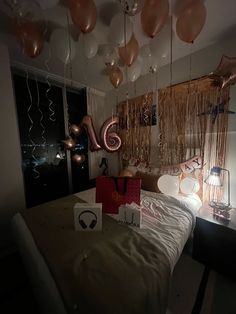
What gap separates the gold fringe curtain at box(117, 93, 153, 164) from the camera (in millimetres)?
2312

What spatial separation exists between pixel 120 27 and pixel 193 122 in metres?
1.26

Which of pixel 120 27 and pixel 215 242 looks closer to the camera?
pixel 120 27

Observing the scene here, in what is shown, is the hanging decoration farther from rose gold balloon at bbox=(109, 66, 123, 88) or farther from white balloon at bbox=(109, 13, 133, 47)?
rose gold balloon at bbox=(109, 66, 123, 88)

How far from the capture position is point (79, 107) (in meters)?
2.94

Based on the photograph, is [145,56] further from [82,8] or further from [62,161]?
[62,161]

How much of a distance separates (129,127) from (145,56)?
106cm

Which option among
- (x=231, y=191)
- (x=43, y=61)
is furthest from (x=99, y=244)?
(x=43, y=61)

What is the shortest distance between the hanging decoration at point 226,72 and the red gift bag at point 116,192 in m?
1.27

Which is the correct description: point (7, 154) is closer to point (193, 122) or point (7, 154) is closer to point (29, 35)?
point (29, 35)

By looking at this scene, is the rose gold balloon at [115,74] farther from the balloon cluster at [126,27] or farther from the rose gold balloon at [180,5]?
the rose gold balloon at [180,5]

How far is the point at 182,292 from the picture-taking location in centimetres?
126

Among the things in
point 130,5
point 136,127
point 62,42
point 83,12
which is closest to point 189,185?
point 136,127

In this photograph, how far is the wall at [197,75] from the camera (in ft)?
5.18

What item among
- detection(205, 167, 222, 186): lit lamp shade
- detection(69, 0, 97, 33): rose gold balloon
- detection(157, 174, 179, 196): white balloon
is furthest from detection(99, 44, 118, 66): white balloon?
detection(205, 167, 222, 186): lit lamp shade
